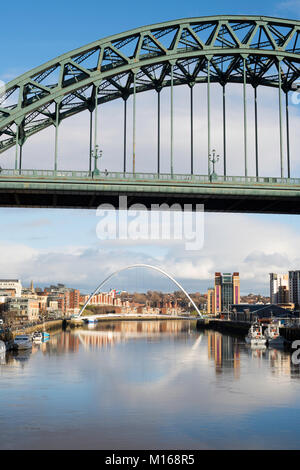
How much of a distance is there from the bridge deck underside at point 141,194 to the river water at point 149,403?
13635 mm

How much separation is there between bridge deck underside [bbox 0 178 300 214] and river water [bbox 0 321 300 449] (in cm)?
1364

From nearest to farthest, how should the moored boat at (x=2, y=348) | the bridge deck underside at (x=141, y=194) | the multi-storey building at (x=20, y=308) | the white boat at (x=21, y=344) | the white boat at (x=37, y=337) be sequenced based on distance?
the bridge deck underside at (x=141, y=194) < the moored boat at (x=2, y=348) < the white boat at (x=21, y=344) < the white boat at (x=37, y=337) < the multi-storey building at (x=20, y=308)

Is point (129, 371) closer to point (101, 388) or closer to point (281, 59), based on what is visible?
point (101, 388)

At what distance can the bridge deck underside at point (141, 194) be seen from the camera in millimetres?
43562

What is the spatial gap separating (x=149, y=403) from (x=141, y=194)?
47.8 feet

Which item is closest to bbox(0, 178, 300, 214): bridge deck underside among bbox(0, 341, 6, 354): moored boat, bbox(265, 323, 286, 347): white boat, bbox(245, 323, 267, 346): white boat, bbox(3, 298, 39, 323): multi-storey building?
bbox(0, 341, 6, 354): moored boat

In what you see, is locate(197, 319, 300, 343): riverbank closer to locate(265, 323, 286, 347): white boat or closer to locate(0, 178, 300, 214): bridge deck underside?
locate(265, 323, 286, 347): white boat

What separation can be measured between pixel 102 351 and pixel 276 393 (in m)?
42.0

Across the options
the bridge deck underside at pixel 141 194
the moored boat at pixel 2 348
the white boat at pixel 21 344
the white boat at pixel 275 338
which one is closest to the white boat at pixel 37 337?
the white boat at pixel 21 344

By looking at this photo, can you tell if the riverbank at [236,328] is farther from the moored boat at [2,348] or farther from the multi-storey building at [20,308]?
the multi-storey building at [20,308]

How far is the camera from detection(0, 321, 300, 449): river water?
2914 centimetres

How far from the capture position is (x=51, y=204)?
49.1 metres

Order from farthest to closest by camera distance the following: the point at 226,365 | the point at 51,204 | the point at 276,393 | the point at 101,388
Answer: the point at 226,365 < the point at 51,204 < the point at 101,388 < the point at 276,393
